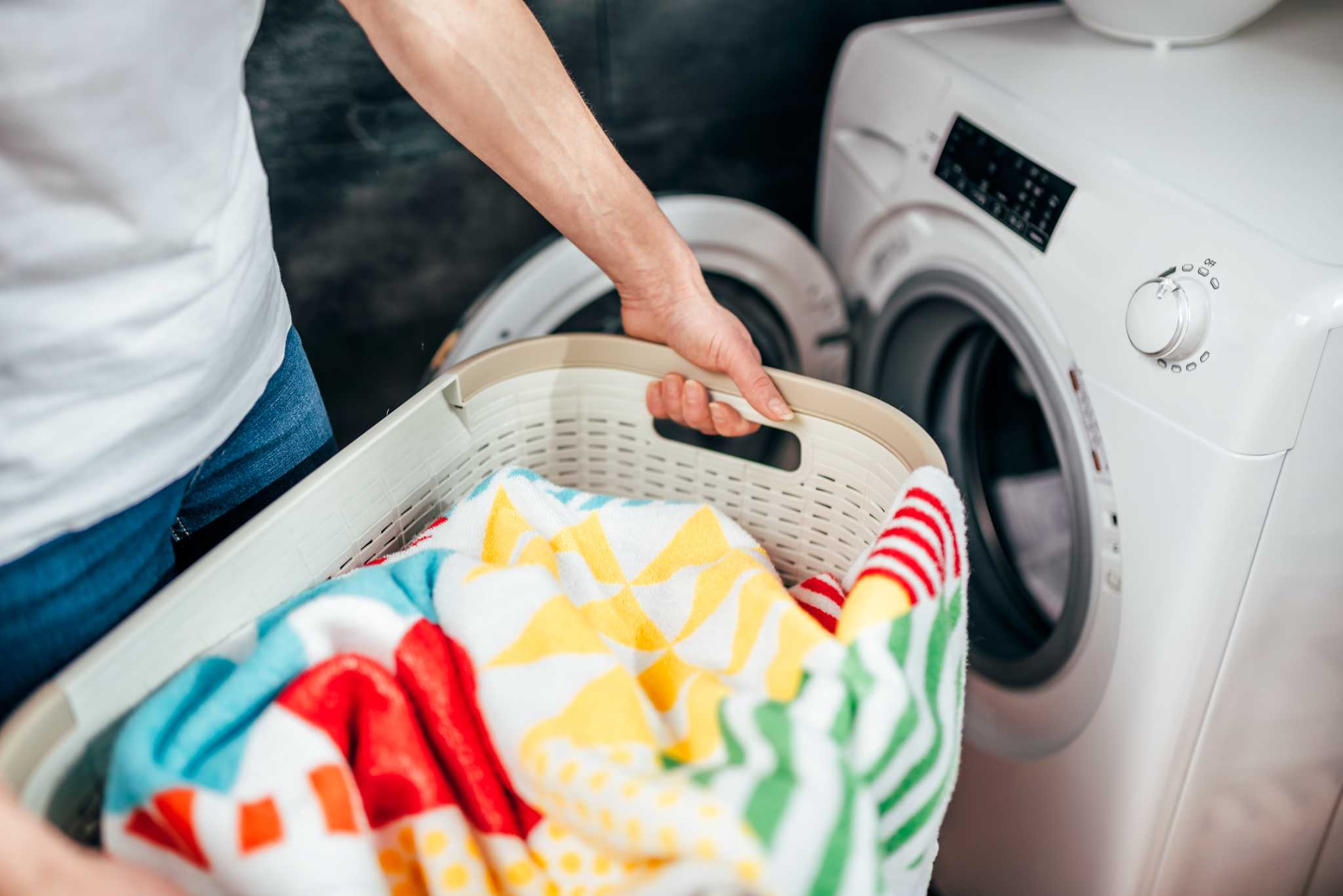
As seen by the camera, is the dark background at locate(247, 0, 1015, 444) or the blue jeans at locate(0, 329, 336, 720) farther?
the dark background at locate(247, 0, 1015, 444)

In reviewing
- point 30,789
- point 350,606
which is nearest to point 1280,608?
point 350,606

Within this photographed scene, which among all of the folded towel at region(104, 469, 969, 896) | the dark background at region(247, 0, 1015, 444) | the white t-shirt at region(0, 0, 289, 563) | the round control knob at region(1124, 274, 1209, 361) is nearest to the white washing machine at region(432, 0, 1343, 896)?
the round control knob at region(1124, 274, 1209, 361)

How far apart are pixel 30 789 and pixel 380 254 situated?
769 mm

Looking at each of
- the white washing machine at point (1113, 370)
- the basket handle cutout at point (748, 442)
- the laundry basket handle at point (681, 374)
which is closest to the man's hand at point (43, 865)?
the laundry basket handle at point (681, 374)

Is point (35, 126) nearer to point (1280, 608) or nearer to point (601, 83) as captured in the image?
point (601, 83)

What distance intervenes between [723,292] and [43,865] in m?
0.92

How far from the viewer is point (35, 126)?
52cm

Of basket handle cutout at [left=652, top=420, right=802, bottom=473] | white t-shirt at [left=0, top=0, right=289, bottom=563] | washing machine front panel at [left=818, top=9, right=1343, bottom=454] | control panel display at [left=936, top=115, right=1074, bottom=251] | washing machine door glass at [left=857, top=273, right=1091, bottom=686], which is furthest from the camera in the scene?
basket handle cutout at [left=652, top=420, right=802, bottom=473]

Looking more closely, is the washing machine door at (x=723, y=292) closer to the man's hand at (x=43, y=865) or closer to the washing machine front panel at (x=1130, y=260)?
the washing machine front panel at (x=1130, y=260)

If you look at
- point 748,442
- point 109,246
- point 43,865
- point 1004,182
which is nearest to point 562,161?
point 109,246

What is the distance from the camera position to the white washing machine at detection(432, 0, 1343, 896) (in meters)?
0.70

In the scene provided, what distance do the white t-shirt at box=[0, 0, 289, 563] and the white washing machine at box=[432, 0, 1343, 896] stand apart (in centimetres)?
51

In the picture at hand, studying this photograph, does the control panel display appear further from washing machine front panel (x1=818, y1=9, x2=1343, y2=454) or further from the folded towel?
the folded towel

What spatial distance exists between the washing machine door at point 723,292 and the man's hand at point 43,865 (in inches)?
28.2
